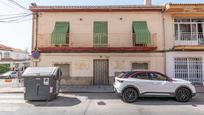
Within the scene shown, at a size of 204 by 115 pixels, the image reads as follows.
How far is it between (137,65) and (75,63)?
5.35 meters

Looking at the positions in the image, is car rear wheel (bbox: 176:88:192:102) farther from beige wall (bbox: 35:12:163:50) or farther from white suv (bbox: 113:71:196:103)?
beige wall (bbox: 35:12:163:50)

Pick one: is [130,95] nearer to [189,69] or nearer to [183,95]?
[183,95]

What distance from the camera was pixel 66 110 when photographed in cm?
729

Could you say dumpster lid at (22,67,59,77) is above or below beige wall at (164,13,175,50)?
below

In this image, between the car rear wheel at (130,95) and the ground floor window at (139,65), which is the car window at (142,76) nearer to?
the car rear wheel at (130,95)

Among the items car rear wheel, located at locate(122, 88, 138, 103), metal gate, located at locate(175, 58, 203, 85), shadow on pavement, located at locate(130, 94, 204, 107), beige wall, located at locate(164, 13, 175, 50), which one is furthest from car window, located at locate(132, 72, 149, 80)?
metal gate, located at locate(175, 58, 203, 85)

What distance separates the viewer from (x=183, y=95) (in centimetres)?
898

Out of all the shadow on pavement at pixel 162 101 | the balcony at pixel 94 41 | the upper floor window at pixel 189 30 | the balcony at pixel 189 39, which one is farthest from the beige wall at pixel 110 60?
the shadow on pavement at pixel 162 101

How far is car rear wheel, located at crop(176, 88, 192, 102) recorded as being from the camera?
8.96 metres

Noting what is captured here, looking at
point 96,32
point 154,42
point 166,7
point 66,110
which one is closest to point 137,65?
point 154,42

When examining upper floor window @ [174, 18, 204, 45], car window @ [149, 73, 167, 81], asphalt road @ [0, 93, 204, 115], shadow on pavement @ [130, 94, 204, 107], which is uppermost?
upper floor window @ [174, 18, 204, 45]

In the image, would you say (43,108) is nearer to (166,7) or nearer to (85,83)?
(85,83)

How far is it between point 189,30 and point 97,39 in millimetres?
8125

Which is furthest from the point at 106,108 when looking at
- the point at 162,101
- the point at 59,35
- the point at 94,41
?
the point at 59,35
